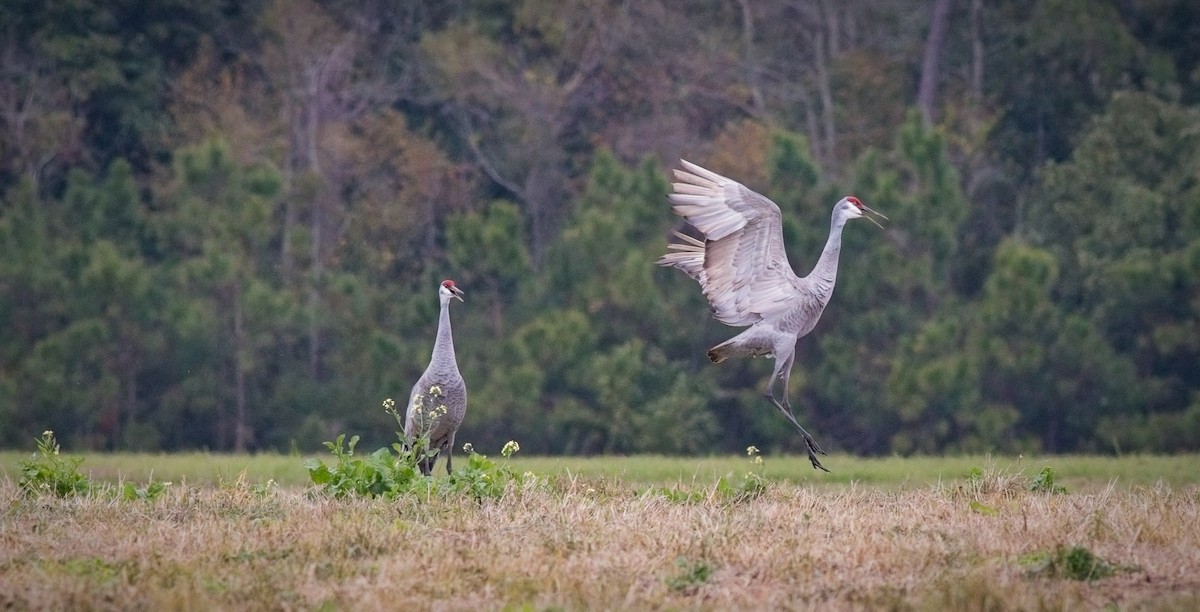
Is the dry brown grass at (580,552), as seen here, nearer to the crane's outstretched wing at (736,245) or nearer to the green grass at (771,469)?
the crane's outstretched wing at (736,245)

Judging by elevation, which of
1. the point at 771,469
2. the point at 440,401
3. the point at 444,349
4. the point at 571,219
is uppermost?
the point at 571,219

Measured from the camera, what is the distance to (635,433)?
23.8 meters

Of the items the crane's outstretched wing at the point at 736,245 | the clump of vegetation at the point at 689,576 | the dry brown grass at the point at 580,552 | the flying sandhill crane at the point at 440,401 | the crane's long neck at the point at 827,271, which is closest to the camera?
the dry brown grass at the point at 580,552

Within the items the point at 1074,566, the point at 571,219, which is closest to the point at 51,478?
the point at 1074,566

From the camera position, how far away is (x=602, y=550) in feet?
22.9

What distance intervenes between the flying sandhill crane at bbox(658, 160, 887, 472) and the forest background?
39.4 ft

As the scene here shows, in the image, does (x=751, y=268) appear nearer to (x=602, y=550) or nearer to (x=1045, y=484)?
(x=1045, y=484)

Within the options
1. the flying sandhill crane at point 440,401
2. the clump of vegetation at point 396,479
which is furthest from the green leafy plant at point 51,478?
the flying sandhill crane at point 440,401

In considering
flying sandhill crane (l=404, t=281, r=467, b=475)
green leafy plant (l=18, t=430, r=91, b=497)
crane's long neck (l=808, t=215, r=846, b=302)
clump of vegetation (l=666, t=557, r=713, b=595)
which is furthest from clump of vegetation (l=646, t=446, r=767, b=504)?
green leafy plant (l=18, t=430, r=91, b=497)

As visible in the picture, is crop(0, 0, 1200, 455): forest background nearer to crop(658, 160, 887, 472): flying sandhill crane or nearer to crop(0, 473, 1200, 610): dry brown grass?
crop(658, 160, 887, 472): flying sandhill crane

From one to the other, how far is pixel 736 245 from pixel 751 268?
26 cm

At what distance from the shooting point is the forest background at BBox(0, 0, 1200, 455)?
23.6 metres

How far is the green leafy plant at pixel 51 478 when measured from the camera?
8.56m

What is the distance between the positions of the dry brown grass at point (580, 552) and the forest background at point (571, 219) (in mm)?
15434
